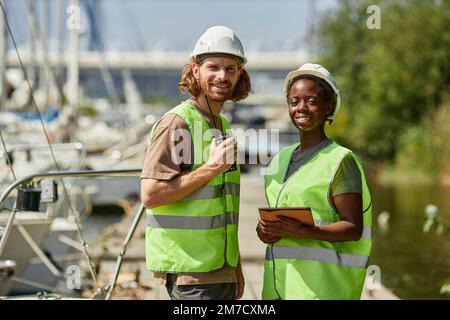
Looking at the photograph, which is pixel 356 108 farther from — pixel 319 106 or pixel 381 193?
pixel 319 106

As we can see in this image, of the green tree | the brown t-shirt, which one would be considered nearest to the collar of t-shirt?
Result: the brown t-shirt

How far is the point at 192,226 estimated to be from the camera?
3.84 metres

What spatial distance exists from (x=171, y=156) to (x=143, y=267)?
6488 millimetres

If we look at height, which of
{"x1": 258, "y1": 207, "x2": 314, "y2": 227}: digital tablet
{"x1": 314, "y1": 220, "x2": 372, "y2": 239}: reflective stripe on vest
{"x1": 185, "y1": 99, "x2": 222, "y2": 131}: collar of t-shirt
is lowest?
{"x1": 314, "y1": 220, "x2": 372, "y2": 239}: reflective stripe on vest

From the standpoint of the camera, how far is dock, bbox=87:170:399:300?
26.9 ft

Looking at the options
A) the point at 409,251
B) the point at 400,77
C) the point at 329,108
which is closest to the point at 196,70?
the point at 329,108

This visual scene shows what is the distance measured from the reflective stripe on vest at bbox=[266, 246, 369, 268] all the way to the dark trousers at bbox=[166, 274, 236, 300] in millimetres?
256

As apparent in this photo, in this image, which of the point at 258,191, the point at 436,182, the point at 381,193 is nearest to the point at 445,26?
the point at 436,182

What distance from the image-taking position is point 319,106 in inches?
152

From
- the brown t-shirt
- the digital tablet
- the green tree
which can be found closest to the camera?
the digital tablet

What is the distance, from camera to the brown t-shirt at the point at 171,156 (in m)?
3.77

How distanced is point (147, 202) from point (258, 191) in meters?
17.8

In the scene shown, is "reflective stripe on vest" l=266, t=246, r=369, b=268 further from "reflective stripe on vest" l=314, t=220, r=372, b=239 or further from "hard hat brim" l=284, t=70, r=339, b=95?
"hard hat brim" l=284, t=70, r=339, b=95

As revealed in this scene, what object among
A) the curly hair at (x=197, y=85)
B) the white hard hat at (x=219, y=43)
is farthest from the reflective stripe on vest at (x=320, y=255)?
the white hard hat at (x=219, y=43)
